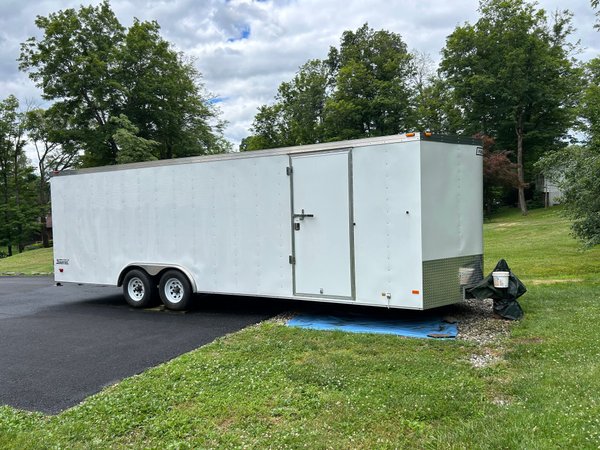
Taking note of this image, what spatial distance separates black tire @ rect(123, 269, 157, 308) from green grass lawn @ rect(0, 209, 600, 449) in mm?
3305

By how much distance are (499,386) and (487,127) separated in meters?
39.1

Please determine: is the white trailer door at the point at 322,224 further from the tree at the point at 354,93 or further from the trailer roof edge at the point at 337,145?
the tree at the point at 354,93

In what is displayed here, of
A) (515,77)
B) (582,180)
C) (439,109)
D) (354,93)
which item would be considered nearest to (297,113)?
(354,93)

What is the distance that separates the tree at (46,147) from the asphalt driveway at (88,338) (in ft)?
72.6

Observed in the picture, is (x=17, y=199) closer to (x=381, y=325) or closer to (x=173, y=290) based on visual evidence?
(x=173, y=290)

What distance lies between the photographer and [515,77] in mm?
35812

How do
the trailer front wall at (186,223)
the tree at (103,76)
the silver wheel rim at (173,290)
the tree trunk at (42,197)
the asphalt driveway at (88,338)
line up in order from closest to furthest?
the asphalt driveway at (88,338) → the trailer front wall at (186,223) → the silver wheel rim at (173,290) → the tree at (103,76) → the tree trunk at (42,197)

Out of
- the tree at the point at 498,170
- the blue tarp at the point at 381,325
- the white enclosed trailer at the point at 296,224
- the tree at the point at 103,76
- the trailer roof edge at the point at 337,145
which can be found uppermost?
the tree at the point at 103,76

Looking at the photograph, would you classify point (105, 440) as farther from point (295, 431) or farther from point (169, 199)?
point (169, 199)

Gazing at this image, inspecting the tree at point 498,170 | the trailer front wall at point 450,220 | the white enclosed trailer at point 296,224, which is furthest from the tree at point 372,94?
the trailer front wall at point 450,220

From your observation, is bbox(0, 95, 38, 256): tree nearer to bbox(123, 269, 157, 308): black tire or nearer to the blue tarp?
bbox(123, 269, 157, 308): black tire

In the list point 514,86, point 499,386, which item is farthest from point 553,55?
point 499,386

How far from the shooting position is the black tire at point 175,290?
28.9ft

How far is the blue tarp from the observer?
21.9 feet
